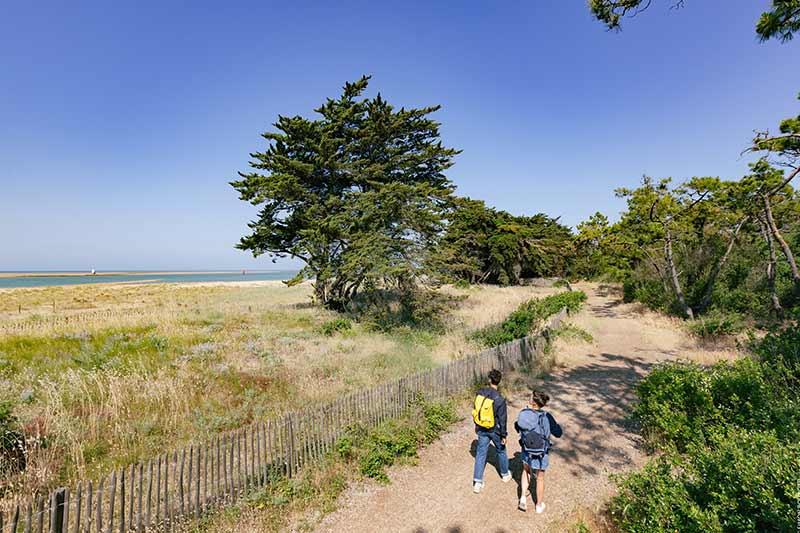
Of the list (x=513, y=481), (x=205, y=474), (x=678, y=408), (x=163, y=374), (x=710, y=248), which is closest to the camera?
(x=205, y=474)

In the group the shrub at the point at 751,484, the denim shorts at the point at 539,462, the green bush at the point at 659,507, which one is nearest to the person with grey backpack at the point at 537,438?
the denim shorts at the point at 539,462

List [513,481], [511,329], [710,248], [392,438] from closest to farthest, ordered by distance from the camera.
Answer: [513,481], [392,438], [511,329], [710,248]

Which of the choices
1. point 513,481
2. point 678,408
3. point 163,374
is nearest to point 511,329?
point 678,408

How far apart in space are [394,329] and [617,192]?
57.6 feet

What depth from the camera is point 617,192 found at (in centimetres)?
2159

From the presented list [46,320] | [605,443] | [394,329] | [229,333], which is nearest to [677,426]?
[605,443]

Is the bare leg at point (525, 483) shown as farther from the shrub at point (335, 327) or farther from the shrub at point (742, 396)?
the shrub at point (335, 327)

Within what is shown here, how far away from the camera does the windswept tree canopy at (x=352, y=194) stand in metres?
18.5

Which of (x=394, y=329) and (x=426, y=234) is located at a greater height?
(x=426, y=234)

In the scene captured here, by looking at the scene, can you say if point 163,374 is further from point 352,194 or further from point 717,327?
point 717,327

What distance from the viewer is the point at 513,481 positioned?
602cm

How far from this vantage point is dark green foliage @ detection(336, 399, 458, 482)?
6.48 meters

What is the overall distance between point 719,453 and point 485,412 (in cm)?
294

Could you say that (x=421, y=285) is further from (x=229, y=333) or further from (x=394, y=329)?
(x=229, y=333)
